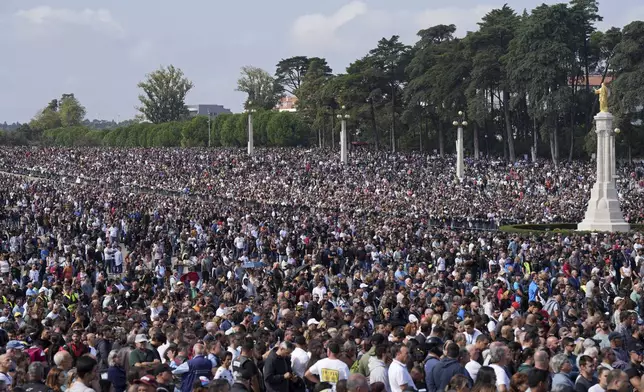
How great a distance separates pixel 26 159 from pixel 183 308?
63.9m

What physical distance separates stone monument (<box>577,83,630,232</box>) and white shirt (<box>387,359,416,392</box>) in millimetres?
31612

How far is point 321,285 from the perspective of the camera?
19.4 m

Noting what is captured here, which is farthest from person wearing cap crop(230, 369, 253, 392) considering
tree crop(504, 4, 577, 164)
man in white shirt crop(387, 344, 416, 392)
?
tree crop(504, 4, 577, 164)

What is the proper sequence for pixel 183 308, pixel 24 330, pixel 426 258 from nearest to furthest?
pixel 24 330 < pixel 183 308 < pixel 426 258

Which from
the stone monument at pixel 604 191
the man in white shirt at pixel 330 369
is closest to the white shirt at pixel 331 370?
the man in white shirt at pixel 330 369

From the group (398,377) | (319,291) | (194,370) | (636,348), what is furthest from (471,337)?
(319,291)

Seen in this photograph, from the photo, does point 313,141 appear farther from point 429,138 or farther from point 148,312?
point 148,312

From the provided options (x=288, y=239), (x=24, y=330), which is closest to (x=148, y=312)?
(x=24, y=330)

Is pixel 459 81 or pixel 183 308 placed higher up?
pixel 459 81

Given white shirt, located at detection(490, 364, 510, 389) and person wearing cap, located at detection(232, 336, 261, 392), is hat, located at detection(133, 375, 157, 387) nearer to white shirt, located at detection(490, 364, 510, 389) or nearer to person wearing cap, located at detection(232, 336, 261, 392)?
person wearing cap, located at detection(232, 336, 261, 392)

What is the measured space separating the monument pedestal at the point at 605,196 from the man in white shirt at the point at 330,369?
104ft

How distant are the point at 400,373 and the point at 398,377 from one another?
41 mm

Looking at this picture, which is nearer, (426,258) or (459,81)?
(426,258)

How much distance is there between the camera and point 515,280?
20594 mm
